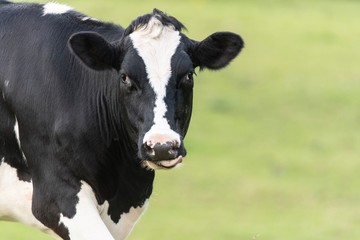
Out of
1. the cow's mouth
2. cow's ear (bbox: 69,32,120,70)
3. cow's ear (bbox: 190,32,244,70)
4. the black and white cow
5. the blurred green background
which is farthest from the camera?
the blurred green background

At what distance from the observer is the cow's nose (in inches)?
377

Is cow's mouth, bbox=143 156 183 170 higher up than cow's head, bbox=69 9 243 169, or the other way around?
cow's head, bbox=69 9 243 169

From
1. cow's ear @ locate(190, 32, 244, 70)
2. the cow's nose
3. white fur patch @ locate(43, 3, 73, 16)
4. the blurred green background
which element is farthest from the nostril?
the blurred green background

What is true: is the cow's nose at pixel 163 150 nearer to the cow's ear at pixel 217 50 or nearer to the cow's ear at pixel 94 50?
the cow's ear at pixel 94 50

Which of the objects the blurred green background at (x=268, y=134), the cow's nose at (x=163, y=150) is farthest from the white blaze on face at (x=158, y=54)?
the blurred green background at (x=268, y=134)

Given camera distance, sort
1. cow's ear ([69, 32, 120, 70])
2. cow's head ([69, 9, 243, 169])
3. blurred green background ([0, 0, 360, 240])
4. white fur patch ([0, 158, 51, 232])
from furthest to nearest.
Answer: blurred green background ([0, 0, 360, 240]) → white fur patch ([0, 158, 51, 232]) → cow's ear ([69, 32, 120, 70]) → cow's head ([69, 9, 243, 169])

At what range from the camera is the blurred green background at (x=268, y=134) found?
23312mm

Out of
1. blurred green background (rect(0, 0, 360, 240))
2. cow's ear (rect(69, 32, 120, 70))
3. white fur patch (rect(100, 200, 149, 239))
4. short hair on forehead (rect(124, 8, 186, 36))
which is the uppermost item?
short hair on forehead (rect(124, 8, 186, 36))

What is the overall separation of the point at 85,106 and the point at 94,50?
0.49 m

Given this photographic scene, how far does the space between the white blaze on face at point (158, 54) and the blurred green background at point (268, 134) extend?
8001mm

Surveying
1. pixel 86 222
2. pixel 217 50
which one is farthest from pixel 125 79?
pixel 86 222

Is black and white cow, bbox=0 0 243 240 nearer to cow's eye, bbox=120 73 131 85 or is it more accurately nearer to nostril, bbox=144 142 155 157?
cow's eye, bbox=120 73 131 85

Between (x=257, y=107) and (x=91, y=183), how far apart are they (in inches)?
787

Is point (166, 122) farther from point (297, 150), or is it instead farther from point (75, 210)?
point (297, 150)
